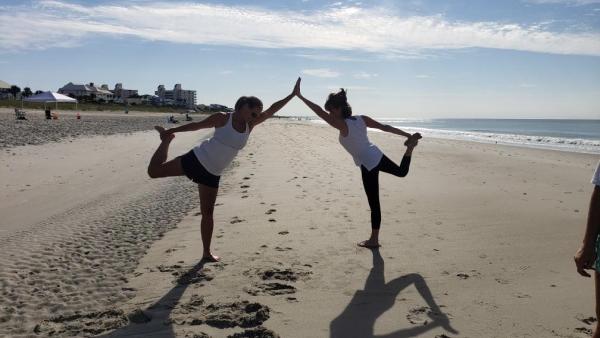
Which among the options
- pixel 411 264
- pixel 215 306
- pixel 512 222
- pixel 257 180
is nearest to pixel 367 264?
pixel 411 264

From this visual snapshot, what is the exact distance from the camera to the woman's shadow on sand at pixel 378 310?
361 centimetres

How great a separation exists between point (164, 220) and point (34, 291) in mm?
2949

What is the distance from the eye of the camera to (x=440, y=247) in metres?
5.82

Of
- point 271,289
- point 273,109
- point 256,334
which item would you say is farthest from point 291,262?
point 273,109

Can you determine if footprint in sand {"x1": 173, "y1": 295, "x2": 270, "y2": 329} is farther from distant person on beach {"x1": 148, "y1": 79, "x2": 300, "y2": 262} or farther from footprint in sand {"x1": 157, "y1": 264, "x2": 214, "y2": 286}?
distant person on beach {"x1": 148, "y1": 79, "x2": 300, "y2": 262}

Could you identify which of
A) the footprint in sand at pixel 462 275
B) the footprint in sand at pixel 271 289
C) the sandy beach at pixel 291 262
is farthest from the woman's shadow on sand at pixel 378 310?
the footprint in sand at pixel 271 289

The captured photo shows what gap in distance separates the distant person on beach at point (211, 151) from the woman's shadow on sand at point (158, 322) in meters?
1.01

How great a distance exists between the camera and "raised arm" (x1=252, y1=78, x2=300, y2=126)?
18.0 ft

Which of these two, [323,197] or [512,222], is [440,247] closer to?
[512,222]

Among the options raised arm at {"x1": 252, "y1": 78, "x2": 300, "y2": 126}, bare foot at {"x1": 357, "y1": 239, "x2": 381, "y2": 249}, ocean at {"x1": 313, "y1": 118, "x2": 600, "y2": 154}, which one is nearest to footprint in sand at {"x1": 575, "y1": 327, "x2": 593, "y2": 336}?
bare foot at {"x1": 357, "y1": 239, "x2": 381, "y2": 249}

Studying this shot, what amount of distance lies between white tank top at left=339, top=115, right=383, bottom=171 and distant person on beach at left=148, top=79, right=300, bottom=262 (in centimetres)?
126

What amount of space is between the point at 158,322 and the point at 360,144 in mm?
3255

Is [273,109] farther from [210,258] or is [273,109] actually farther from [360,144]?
[210,258]

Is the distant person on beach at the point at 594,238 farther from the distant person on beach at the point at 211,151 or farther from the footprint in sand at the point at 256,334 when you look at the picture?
the distant person on beach at the point at 211,151
